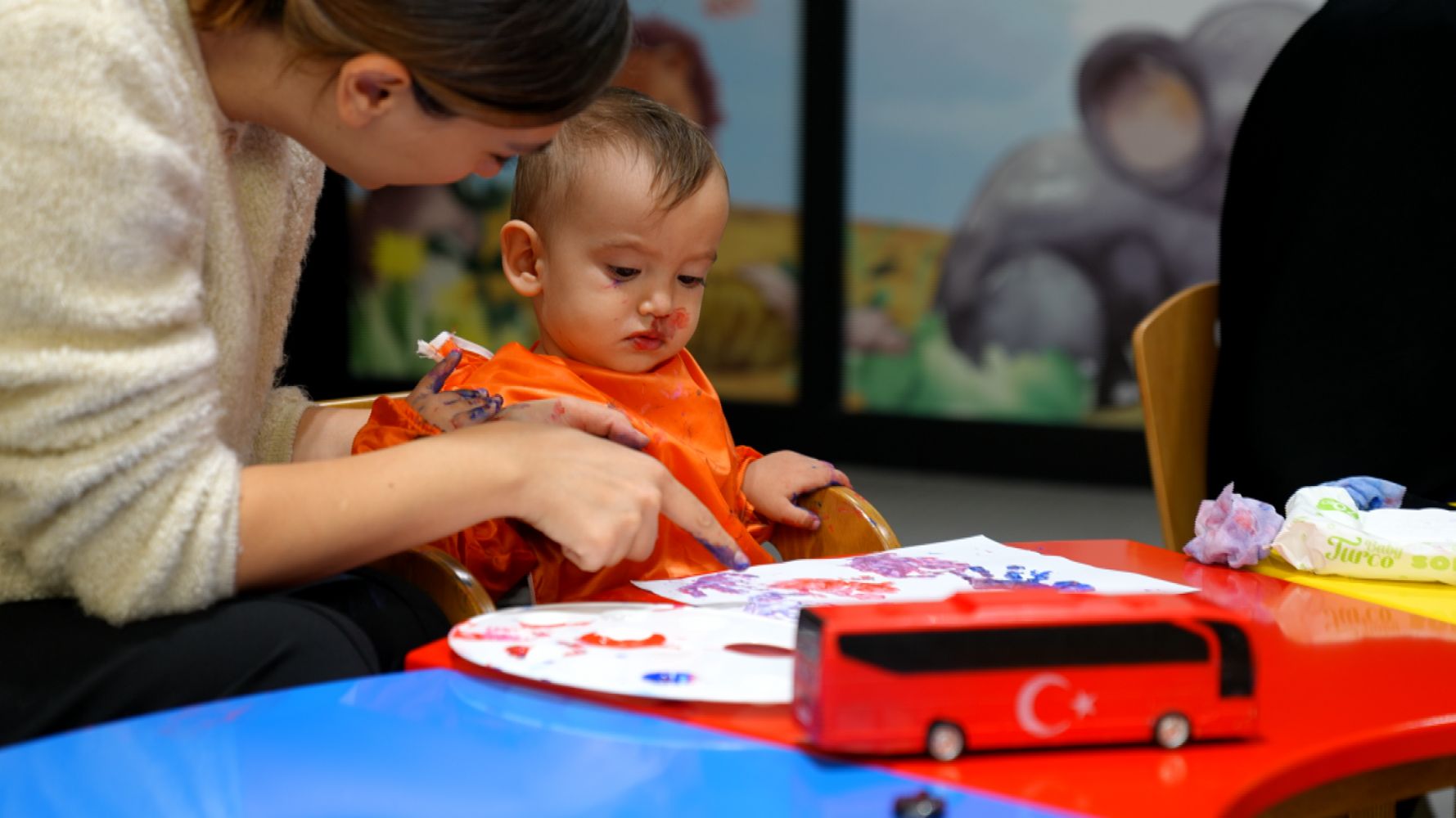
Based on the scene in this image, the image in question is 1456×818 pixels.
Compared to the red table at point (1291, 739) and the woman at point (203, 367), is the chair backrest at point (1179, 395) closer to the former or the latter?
the red table at point (1291, 739)

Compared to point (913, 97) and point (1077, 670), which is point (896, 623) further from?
point (913, 97)

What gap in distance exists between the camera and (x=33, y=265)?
950mm

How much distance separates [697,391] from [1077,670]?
96 cm

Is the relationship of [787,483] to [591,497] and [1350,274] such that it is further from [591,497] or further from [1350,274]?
[1350,274]

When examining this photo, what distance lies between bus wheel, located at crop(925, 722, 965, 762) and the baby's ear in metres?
0.93

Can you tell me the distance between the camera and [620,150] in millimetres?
1566

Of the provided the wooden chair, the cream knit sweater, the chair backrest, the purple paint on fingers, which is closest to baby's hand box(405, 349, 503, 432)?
the purple paint on fingers

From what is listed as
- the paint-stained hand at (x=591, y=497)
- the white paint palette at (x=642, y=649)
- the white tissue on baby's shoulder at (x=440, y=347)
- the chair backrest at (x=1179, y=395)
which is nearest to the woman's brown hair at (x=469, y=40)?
the paint-stained hand at (x=591, y=497)

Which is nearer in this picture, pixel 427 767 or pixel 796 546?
pixel 427 767

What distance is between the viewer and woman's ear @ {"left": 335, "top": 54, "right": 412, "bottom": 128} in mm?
1067

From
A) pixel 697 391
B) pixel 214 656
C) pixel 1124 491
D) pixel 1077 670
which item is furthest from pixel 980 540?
pixel 1124 491

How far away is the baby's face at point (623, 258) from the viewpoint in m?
1.56

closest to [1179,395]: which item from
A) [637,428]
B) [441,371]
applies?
[637,428]

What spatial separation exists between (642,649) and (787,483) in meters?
0.72
